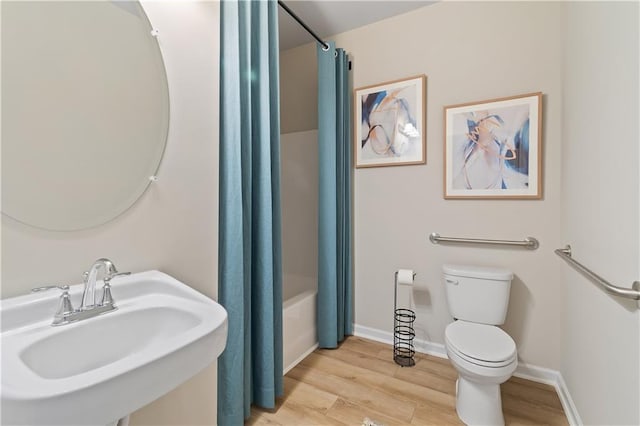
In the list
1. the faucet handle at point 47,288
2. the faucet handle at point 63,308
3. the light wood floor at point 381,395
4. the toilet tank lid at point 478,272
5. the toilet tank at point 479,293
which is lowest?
the light wood floor at point 381,395

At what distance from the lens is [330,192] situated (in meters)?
2.22

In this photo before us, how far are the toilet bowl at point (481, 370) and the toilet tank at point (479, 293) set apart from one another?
206 millimetres

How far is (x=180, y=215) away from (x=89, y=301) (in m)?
0.43

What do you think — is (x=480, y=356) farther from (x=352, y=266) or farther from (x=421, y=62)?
(x=421, y=62)

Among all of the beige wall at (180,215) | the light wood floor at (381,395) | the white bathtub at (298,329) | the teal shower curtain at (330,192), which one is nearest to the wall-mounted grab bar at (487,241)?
the teal shower curtain at (330,192)

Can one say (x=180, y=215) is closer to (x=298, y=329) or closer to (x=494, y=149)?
(x=298, y=329)

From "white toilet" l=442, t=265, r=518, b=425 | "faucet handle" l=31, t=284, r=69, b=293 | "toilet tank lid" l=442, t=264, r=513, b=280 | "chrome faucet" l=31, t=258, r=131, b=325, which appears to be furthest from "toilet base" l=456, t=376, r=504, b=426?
"faucet handle" l=31, t=284, r=69, b=293

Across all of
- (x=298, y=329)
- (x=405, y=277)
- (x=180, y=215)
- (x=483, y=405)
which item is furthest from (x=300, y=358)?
(x=180, y=215)

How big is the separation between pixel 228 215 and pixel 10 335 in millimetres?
774

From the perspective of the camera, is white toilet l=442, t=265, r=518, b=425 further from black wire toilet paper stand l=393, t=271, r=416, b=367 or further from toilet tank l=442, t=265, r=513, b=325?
black wire toilet paper stand l=393, t=271, r=416, b=367

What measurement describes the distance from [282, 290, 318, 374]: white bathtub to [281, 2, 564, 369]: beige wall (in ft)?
1.49

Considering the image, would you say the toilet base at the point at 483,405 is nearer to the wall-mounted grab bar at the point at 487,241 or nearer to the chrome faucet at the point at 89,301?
the wall-mounted grab bar at the point at 487,241

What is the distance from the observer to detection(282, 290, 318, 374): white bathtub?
6.53 ft

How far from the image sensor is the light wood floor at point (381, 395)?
1.55 meters
